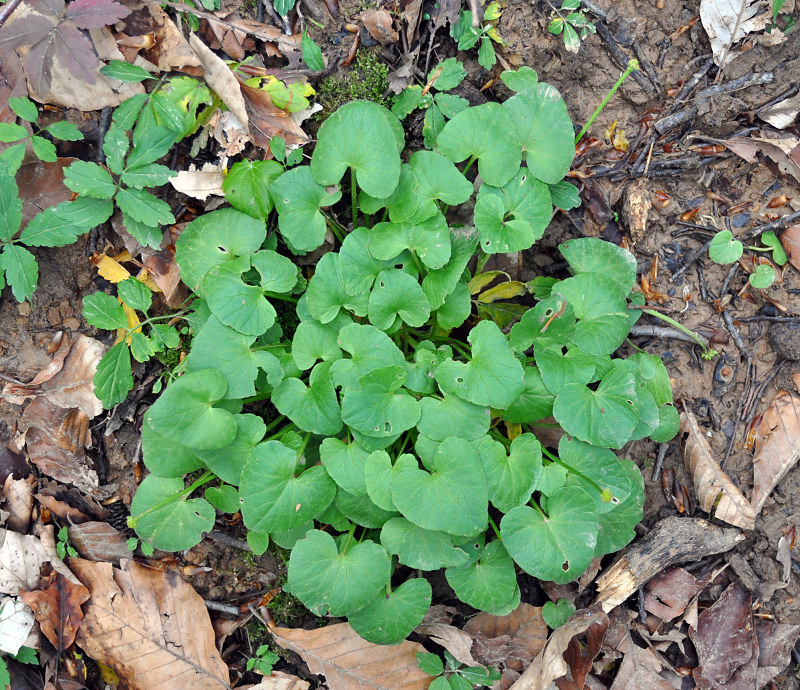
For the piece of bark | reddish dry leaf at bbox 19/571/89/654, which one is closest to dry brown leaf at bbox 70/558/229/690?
reddish dry leaf at bbox 19/571/89/654

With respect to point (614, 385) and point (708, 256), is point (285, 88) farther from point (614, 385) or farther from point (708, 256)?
point (708, 256)

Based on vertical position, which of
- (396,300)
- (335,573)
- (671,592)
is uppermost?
(396,300)

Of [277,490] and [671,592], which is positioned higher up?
[277,490]

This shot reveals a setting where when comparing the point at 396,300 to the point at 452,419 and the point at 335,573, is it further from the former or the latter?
the point at 335,573

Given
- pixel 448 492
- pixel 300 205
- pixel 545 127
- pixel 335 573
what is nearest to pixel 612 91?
pixel 545 127

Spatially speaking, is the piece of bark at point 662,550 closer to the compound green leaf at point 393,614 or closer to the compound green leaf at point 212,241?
the compound green leaf at point 393,614

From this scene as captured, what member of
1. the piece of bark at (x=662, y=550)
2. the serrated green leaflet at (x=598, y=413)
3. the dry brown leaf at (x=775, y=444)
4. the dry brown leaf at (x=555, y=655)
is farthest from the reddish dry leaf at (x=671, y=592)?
the serrated green leaflet at (x=598, y=413)

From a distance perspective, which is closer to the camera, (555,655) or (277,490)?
(277,490)

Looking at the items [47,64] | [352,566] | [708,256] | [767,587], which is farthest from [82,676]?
[708,256]
